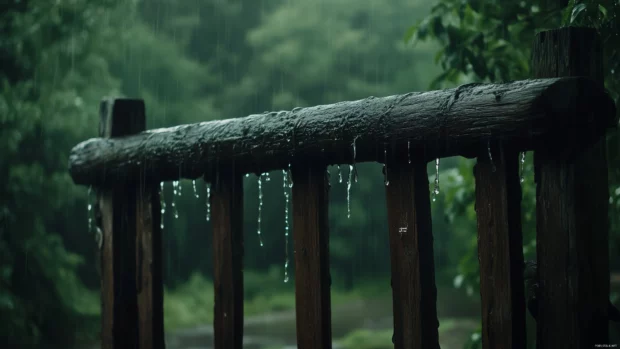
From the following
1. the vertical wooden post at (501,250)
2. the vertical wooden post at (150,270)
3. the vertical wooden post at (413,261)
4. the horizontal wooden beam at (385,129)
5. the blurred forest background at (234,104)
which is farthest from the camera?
the blurred forest background at (234,104)

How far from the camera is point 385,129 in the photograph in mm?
2213

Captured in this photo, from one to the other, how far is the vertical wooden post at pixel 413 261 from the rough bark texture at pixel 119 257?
151 centimetres

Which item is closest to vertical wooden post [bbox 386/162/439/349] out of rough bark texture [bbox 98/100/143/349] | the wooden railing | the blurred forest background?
the wooden railing

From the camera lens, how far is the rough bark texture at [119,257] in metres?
3.29

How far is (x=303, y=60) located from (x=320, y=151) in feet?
56.3

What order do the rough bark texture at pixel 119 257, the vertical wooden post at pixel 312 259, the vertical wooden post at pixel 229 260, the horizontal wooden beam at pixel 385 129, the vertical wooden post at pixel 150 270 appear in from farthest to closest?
the rough bark texture at pixel 119 257
the vertical wooden post at pixel 150 270
the vertical wooden post at pixel 229 260
the vertical wooden post at pixel 312 259
the horizontal wooden beam at pixel 385 129

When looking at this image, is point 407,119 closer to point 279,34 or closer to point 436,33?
point 436,33

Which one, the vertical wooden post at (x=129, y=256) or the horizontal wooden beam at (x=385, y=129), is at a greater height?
the horizontal wooden beam at (x=385, y=129)

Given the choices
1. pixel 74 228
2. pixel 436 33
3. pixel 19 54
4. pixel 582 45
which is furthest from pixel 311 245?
pixel 74 228

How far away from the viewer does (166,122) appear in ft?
52.0

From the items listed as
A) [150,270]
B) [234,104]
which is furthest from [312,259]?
[234,104]

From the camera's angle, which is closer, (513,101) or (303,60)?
Answer: (513,101)

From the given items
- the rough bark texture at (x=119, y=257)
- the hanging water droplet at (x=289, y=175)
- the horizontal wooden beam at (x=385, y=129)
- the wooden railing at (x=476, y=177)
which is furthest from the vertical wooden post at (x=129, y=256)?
the hanging water droplet at (x=289, y=175)

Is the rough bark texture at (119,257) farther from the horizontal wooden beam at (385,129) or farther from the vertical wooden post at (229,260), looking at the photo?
the vertical wooden post at (229,260)
